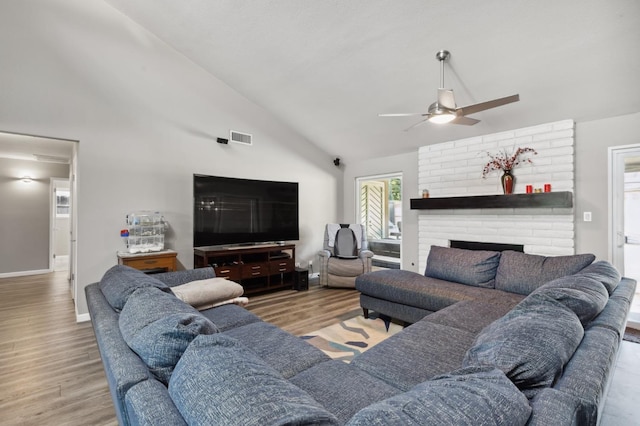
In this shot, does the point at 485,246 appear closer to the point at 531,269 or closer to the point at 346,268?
the point at 531,269

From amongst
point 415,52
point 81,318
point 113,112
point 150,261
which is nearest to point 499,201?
point 415,52

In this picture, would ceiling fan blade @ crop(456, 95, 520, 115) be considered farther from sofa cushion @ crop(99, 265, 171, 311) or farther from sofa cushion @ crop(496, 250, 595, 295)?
sofa cushion @ crop(99, 265, 171, 311)

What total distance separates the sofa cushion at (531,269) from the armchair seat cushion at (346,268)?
2.08 m

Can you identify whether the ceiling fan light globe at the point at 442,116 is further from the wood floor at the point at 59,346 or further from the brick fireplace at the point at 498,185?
the wood floor at the point at 59,346

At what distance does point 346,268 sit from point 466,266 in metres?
1.91

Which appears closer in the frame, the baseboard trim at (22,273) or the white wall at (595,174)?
the white wall at (595,174)

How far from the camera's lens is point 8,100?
121 inches

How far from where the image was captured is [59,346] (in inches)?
111

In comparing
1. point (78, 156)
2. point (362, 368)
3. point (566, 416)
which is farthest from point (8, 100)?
point (566, 416)

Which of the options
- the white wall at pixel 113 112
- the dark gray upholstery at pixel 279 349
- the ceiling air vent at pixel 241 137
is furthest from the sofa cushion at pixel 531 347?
the ceiling air vent at pixel 241 137

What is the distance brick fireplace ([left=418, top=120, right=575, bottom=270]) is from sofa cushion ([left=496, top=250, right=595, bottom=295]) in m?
1.08

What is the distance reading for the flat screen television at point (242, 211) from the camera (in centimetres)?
414

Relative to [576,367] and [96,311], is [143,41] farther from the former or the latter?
[576,367]

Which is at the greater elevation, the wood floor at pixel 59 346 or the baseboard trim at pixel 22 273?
the baseboard trim at pixel 22 273
